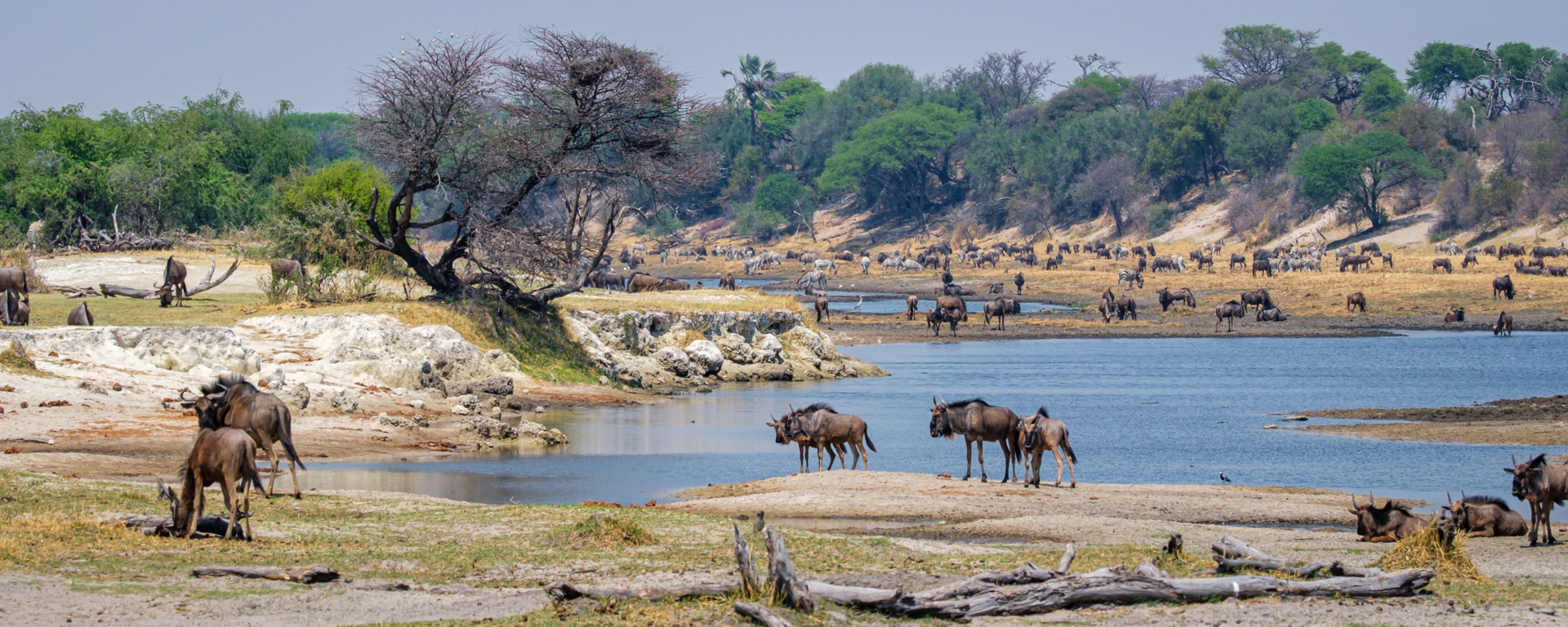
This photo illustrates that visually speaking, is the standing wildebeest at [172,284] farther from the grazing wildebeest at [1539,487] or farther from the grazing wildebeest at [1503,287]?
the grazing wildebeest at [1503,287]

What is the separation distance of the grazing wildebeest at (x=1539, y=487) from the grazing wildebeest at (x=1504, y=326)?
39381 mm

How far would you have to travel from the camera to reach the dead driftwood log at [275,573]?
11094 mm

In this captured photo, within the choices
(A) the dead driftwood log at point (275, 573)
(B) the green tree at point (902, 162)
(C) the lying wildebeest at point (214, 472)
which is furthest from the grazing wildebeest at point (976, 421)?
(B) the green tree at point (902, 162)

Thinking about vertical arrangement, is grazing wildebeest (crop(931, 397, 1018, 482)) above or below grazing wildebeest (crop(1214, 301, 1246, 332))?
below

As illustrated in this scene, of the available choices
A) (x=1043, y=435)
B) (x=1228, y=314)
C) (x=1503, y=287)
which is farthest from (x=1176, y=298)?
(x=1043, y=435)

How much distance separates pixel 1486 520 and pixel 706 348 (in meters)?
24.9

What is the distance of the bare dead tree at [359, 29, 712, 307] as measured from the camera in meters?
33.0

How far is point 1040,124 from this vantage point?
5049 inches

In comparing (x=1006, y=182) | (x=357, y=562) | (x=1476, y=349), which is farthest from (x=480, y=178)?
(x=1006, y=182)

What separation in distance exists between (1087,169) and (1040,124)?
52.0ft

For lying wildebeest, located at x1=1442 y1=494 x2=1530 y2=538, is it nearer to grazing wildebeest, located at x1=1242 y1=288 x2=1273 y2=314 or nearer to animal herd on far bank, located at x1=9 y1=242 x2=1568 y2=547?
animal herd on far bank, located at x1=9 y1=242 x2=1568 y2=547

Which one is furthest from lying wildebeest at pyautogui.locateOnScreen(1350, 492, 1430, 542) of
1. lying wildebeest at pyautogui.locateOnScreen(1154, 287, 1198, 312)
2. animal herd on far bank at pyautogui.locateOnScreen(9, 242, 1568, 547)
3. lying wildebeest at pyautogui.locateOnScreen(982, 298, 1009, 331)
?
lying wildebeest at pyautogui.locateOnScreen(1154, 287, 1198, 312)

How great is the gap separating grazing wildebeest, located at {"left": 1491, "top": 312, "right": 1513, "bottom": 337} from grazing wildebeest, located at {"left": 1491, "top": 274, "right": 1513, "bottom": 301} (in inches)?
295

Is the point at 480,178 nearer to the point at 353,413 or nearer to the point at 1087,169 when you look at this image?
the point at 353,413
